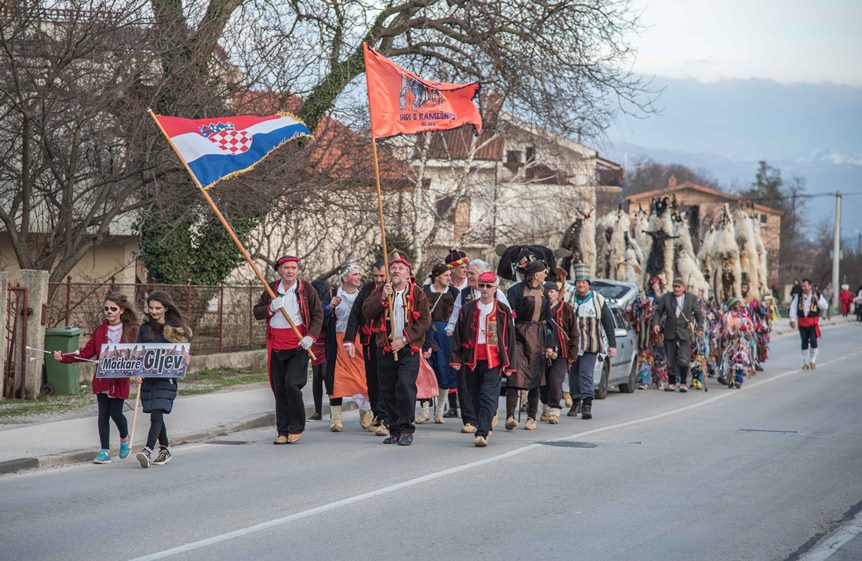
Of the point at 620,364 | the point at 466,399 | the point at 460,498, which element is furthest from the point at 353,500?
the point at 620,364

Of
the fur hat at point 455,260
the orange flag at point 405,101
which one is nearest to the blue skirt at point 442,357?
the fur hat at point 455,260

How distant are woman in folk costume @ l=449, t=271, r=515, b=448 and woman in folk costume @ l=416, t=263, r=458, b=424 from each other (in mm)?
1633

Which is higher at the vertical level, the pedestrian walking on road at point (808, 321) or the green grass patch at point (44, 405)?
the pedestrian walking on road at point (808, 321)

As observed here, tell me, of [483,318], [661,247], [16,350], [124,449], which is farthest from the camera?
[661,247]

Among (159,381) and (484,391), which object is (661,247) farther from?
(159,381)

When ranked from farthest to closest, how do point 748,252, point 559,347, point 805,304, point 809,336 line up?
point 748,252
point 805,304
point 809,336
point 559,347

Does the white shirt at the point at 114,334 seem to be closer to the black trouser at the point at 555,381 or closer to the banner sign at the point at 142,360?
the banner sign at the point at 142,360

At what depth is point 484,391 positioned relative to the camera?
12430mm

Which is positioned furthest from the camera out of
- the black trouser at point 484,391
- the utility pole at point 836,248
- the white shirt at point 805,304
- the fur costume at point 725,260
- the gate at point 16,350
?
the utility pole at point 836,248

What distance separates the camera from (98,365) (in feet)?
34.8

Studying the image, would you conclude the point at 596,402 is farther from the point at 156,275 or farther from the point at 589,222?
the point at 156,275

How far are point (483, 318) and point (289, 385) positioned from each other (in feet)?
7.20

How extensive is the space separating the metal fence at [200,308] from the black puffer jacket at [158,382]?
8.17m

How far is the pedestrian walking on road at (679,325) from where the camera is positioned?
19.8 m
